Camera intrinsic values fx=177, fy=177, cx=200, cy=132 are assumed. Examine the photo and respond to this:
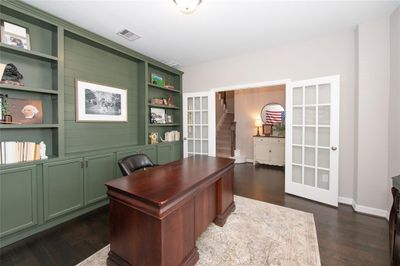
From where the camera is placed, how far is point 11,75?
79.7 inches

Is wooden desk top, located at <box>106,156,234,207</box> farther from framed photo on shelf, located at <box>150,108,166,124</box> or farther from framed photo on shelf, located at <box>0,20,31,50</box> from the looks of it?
framed photo on shelf, located at <box>0,20,31,50</box>

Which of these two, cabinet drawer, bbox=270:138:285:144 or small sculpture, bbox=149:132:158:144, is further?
cabinet drawer, bbox=270:138:285:144

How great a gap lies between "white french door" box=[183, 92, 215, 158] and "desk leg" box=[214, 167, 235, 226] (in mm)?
1763

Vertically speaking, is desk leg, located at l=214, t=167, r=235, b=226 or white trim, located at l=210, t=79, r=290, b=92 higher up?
white trim, located at l=210, t=79, r=290, b=92

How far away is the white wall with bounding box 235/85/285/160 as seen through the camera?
18.3 ft

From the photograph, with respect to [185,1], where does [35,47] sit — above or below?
below

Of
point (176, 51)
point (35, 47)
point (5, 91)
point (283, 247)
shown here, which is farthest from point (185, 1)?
point (283, 247)

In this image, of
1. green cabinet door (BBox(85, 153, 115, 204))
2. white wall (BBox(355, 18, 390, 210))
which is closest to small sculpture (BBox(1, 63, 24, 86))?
green cabinet door (BBox(85, 153, 115, 204))

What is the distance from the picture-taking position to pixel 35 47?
89.8 inches

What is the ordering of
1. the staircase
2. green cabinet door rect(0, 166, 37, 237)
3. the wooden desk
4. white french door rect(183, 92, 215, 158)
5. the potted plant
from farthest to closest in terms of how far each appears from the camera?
the staircase, the potted plant, white french door rect(183, 92, 215, 158), green cabinet door rect(0, 166, 37, 237), the wooden desk

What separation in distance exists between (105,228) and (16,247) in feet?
2.75

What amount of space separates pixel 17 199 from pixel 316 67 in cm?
451

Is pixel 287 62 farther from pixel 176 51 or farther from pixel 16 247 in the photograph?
pixel 16 247

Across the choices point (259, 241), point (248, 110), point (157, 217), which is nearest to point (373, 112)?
point (259, 241)
